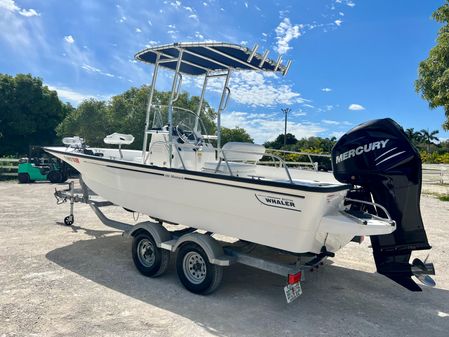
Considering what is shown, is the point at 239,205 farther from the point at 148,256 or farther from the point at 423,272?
the point at 423,272

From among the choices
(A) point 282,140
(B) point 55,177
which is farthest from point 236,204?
(A) point 282,140

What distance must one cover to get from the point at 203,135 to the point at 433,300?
4.13 m

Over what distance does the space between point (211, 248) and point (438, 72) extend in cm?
1296

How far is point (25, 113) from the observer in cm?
2553

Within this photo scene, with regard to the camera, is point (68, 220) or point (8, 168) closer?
point (68, 220)

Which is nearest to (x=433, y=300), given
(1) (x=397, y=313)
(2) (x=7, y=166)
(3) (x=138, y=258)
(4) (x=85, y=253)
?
(1) (x=397, y=313)

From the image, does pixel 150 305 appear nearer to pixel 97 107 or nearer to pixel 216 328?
pixel 216 328

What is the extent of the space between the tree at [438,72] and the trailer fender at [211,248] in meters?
11.5

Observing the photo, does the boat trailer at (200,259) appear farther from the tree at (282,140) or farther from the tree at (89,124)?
the tree at (282,140)

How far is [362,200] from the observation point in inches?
167

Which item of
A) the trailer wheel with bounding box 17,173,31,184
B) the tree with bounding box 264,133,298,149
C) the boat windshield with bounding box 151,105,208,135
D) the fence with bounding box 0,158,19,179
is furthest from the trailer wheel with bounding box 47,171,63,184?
the tree with bounding box 264,133,298,149

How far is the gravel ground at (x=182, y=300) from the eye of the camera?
3625 millimetres

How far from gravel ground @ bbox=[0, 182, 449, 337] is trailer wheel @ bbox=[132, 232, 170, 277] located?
128mm

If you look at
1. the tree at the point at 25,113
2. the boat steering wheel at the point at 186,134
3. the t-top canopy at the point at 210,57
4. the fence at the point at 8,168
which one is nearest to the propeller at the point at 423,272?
the t-top canopy at the point at 210,57
